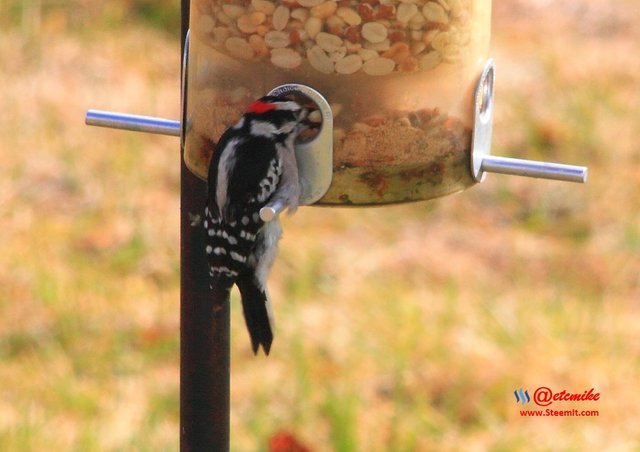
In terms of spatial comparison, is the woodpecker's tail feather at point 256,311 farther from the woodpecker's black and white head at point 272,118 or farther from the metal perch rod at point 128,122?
the metal perch rod at point 128,122

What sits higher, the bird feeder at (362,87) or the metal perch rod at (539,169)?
the bird feeder at (362,87)

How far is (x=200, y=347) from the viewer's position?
2477 mm

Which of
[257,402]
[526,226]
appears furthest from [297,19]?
[526,226]

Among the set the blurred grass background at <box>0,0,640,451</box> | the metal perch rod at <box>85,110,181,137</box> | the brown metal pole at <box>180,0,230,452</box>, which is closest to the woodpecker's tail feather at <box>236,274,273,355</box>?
the brown metal pole at <box>180,0,230,452</box>

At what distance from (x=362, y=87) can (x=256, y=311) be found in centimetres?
52

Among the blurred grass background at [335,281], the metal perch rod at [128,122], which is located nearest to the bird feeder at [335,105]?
the metal perch rod at [128,122]

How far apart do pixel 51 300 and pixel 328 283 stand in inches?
45.3

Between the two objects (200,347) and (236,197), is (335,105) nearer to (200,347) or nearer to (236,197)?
(236,197)

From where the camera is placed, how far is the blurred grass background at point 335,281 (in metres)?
4.21

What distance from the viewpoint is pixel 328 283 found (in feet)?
16.7

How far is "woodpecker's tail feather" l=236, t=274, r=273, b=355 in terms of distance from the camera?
2537 millimetres

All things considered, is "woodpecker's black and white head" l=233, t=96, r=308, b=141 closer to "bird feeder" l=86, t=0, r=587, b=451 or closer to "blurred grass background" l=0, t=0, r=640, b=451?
"bird feeder" l=86, t=0, r=587, b=451

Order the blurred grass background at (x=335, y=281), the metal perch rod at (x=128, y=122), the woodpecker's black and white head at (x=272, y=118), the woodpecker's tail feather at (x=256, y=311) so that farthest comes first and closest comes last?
the blurred grass background at (x=335, y=281), the metal perch rod at (x=128, y=122), the woodpecker's tail feather at (x=256, y=311), the woodpecker's black and white head at (x=272, y=118)

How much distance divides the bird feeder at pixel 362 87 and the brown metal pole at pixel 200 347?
0.15 metres
